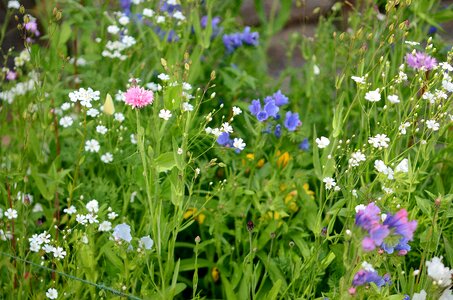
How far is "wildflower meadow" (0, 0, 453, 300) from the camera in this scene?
4.90 feet

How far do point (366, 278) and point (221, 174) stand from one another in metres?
0.96

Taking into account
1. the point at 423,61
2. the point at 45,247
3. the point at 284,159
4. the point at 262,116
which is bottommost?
the point at 284,159

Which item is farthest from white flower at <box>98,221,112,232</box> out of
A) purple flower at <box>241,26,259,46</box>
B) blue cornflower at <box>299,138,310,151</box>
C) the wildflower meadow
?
purple flower at <box>241,26,259,46</box>

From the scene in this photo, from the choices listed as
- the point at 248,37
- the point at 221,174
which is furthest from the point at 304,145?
the point at 248,37

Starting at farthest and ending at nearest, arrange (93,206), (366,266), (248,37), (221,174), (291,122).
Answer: (248,37) < (221,174) < (291,122) < (93,206) < (366,266)

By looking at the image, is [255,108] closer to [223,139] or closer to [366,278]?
[223,139]

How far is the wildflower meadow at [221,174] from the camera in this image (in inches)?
58.7

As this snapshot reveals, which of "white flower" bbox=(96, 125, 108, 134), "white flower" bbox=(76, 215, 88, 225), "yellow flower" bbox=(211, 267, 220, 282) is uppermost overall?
"white flower" bbox=(96, 125, 108, 134)

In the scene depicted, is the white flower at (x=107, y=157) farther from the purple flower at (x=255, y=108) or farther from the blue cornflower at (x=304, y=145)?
the blue cornflower at (x=304, y=145)

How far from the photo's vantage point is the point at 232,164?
6.51ft

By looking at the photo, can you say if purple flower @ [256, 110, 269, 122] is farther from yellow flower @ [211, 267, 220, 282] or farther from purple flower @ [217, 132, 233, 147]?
yellow flower @ [211, 267, 220, 282]

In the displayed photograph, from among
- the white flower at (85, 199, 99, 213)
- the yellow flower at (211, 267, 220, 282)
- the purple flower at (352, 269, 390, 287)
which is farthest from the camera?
the yellow flower at (211, 267, 220, 282)

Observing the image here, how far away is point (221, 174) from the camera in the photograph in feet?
7.05

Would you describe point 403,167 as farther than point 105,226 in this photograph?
No
